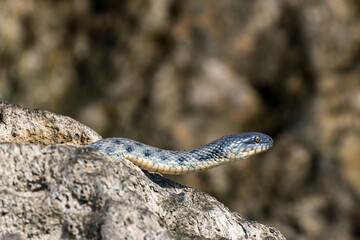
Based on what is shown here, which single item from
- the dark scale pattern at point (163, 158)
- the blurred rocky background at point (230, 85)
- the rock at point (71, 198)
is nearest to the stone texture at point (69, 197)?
the rock at point (71, 198)

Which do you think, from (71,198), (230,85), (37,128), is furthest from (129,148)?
(230,85)

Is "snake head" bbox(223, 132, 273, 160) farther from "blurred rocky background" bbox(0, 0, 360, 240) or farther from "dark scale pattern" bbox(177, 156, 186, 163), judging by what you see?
"blurred rocky background" bbox(0, 0, 360, 240)

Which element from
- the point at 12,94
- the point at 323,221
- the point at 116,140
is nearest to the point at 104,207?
the point at 116,140

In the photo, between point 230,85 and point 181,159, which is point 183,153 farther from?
point 230,85

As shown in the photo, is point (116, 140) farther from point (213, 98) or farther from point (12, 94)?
point (12, 94)

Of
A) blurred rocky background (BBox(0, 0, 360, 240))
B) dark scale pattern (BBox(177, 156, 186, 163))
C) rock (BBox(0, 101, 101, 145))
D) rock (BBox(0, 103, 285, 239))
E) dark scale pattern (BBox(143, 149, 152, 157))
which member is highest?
blurred rocky background (BBox(0, 0, 360, 240))

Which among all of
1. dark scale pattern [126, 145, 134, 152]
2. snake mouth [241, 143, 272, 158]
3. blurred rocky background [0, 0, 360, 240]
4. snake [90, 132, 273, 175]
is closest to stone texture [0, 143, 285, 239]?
snake [90, 132, 273, 175]

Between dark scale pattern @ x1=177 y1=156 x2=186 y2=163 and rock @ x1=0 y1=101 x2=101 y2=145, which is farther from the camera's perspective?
dark scale pattern @ x1=177 y1=156 x2=186 y2=163
